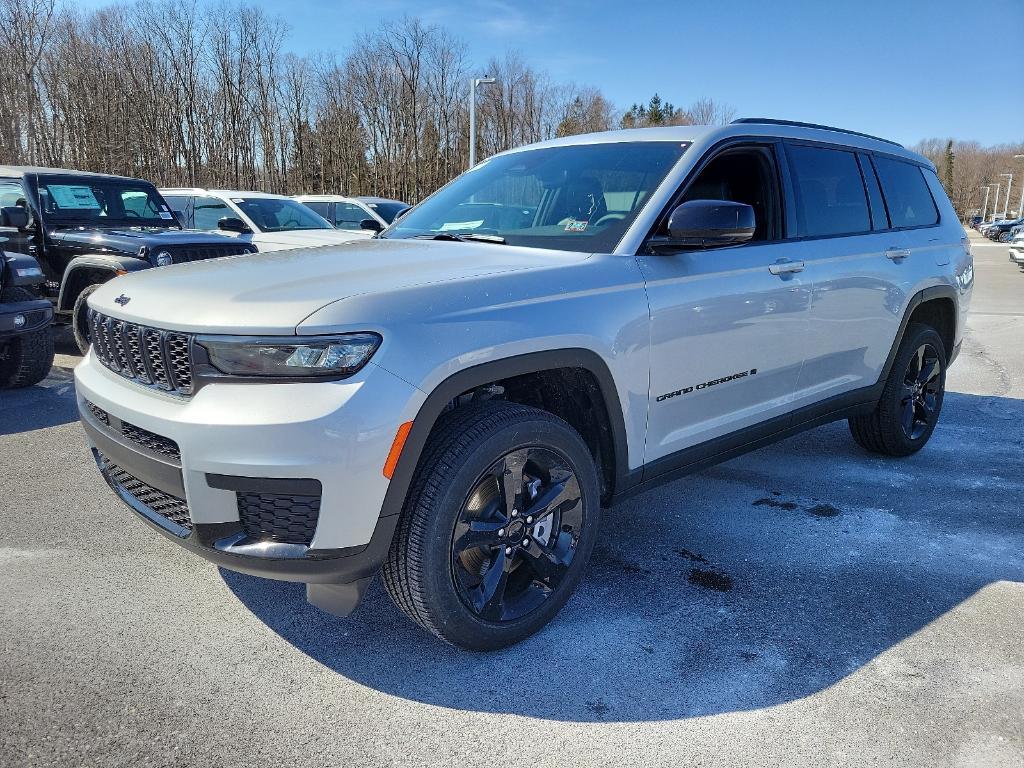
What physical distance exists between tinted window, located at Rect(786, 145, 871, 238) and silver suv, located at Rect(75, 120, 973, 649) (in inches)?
0.6

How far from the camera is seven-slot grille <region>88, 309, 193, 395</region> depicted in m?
2.37

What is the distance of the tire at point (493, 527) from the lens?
239 centimetres

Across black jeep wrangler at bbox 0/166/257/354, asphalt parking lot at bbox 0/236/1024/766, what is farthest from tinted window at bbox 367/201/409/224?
asphalt parking lot at bbox 0/236/1024/766

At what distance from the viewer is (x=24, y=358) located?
623 cm

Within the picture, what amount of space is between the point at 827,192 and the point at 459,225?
6.24ft

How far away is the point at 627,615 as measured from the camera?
2.96m

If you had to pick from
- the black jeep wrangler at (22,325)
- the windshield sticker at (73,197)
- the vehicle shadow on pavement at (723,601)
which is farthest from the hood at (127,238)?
the vehicle shadow on pavement at (723,601)

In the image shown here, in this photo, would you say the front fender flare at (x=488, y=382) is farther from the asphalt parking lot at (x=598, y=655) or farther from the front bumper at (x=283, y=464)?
the asphalt parking lot at (x=598, y=655)

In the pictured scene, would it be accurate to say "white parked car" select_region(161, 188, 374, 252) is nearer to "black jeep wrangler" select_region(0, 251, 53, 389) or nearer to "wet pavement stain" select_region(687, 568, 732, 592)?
"black jeep wrangler" select_region(0, 251, 53, 389)

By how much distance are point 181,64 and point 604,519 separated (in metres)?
38.2

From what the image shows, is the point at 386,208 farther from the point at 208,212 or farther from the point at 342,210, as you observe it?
the point at 208,212

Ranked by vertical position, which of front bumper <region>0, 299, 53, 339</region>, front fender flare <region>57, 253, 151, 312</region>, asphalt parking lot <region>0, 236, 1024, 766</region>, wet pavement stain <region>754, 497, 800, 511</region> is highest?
front fender flare <region>57, 253, 151, 312</region>

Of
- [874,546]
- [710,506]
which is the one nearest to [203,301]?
[710,506]

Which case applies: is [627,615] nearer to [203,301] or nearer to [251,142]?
[203,301]
